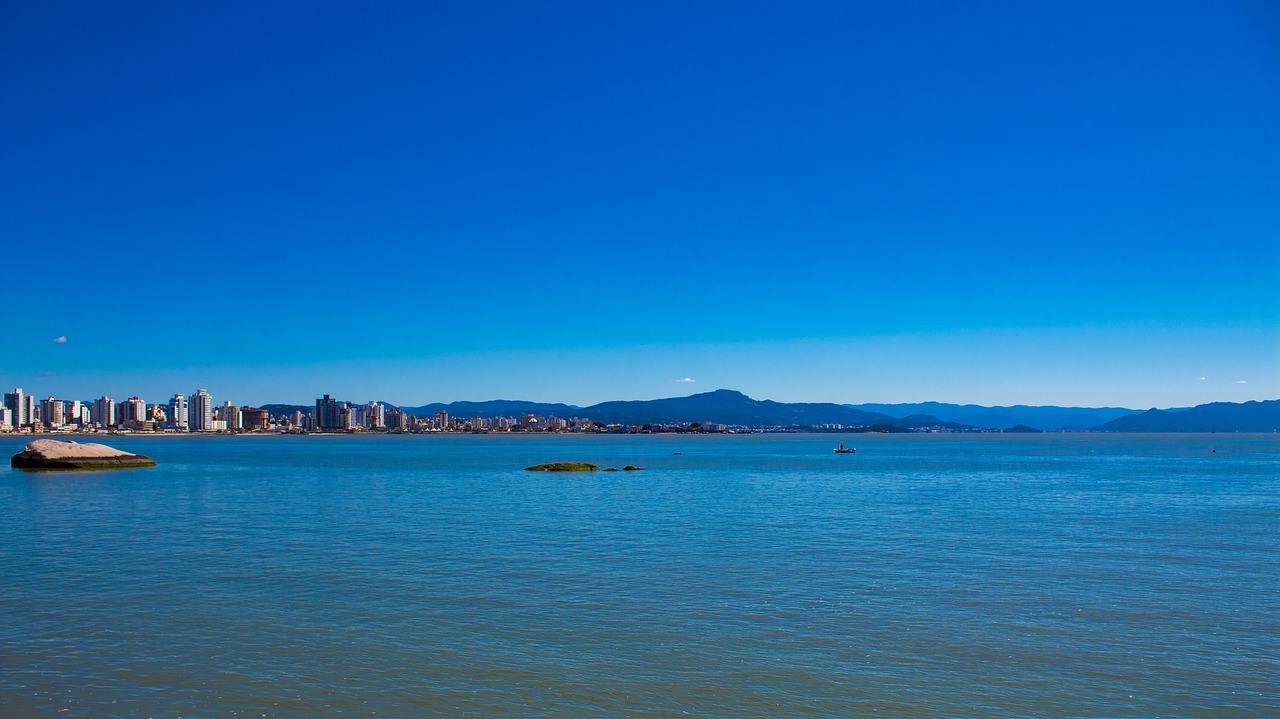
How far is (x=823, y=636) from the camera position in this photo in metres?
18.7

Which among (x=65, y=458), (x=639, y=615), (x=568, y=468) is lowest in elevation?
(x=568, y=468)

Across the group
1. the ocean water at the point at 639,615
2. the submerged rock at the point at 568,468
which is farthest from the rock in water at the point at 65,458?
the ocean water at the point at 639,615

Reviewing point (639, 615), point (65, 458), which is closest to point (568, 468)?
point (65, 458)

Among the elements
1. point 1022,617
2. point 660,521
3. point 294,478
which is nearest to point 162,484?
point 294,478

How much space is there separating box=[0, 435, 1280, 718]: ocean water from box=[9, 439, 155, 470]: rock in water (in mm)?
59371

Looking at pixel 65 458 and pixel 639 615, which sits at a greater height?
pixel 65 458

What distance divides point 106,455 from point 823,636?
104257 millimetres

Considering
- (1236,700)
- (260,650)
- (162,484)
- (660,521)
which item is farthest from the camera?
(162,484)

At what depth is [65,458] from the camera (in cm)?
9525

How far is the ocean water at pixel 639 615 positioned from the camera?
15.0m

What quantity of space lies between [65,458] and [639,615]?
3872 inches

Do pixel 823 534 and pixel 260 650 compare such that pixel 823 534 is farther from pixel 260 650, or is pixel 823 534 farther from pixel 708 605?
pixel 260 650

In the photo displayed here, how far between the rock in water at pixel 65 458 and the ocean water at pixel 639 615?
2337 inches

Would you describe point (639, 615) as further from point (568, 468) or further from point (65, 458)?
point (65, 458)
